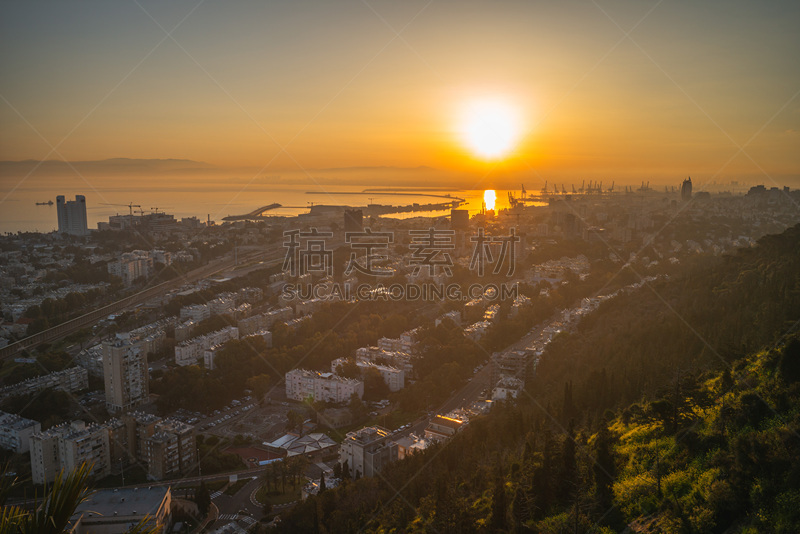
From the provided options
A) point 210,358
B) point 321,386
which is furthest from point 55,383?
point 321,386

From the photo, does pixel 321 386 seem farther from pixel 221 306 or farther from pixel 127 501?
pixel 221 306

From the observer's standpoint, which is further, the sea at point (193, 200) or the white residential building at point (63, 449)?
the sea at point (193, 200)

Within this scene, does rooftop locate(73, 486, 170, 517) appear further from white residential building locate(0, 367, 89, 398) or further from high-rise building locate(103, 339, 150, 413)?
white residential building locate(0, 367, 89, 398)

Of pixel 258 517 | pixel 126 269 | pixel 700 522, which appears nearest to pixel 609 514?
pixel 700 522

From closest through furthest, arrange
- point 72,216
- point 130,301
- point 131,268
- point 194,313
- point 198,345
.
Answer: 1. point 198,345
2. point 194,313
3. point 130,301
4. point 131,268
5. point 72,216

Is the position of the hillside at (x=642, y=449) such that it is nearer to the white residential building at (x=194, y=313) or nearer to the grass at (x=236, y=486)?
the grass at (x=236, y=486)

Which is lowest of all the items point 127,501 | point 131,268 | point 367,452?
point 127,501

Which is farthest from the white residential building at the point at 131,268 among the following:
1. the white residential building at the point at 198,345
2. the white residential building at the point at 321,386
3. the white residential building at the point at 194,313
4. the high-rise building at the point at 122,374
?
the white residential building at the point at 321,386

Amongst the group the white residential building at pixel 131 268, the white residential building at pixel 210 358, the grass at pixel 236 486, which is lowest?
the grass at pixel 236 486
